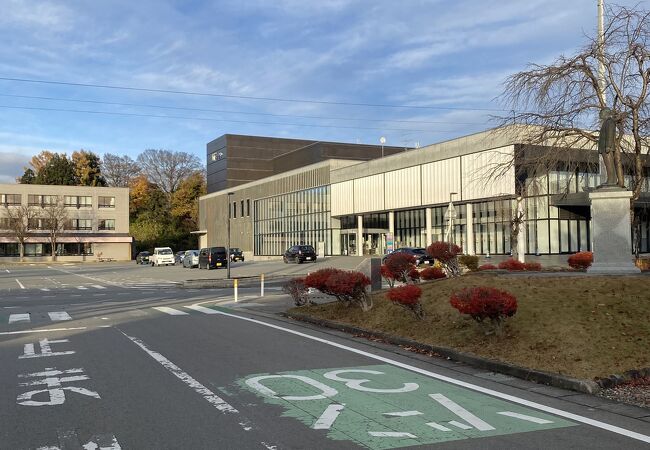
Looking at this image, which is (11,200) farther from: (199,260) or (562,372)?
(562,372)

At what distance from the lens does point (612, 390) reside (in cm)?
750

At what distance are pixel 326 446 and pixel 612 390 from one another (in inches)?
167

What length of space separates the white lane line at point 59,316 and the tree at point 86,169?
327 ft

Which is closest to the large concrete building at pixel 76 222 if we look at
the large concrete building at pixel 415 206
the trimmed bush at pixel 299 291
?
the large concrete building at pixel 415 206

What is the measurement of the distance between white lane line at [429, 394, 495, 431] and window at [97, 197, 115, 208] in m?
96.0

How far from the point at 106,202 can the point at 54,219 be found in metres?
11.4

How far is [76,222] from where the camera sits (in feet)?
307

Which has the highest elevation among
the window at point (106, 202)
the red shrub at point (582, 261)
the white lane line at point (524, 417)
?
the window at point (106, 202)

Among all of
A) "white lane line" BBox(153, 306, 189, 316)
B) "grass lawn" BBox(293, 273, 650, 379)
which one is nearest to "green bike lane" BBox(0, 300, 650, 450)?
"grass lawn" BBox(293, 273, 650, 379)

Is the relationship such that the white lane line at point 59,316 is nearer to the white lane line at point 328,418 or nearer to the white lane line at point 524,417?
the white lane line at point 328,418

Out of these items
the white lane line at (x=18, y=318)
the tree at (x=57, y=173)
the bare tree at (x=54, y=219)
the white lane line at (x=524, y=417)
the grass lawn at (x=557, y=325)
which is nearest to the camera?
the white lane line at (x=524, y=417)

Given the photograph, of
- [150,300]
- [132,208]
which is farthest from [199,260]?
[132,208]

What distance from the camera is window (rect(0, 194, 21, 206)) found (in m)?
89.8

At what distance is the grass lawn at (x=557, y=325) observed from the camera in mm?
8508
